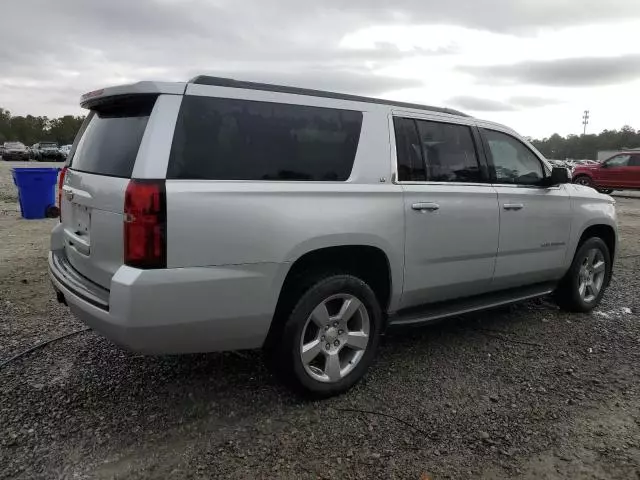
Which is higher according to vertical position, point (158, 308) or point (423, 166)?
point (423, 166)

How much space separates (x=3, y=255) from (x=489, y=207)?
6.17 m

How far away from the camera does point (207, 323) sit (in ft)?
9.22

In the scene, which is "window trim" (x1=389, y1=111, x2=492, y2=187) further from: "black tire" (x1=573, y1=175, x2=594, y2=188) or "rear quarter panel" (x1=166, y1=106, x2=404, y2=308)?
"black tire" (x1=573, y1=175, x2=594, y2=188)

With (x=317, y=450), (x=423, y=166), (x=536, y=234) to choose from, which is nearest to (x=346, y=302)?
(x=317, y=450)

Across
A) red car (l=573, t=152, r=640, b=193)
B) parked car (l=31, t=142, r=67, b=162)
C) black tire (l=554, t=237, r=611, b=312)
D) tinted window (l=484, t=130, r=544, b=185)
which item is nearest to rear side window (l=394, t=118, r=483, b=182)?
tinted window (l=484, t=130, r=544, b=185)

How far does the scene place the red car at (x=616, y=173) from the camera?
2055cm

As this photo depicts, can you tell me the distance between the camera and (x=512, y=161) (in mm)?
4543

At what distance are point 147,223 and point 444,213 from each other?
2.06 metres

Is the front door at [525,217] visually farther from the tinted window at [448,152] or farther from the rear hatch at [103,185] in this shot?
the rear hatch at [103,185]

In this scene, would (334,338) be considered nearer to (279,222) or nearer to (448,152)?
(279,222)

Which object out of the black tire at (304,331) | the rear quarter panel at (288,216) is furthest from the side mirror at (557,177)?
the black tire at (304,331)

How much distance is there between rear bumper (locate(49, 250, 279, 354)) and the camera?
2.62 meters

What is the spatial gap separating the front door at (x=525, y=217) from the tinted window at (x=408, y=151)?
859mm

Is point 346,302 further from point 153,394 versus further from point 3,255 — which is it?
point 3,255
